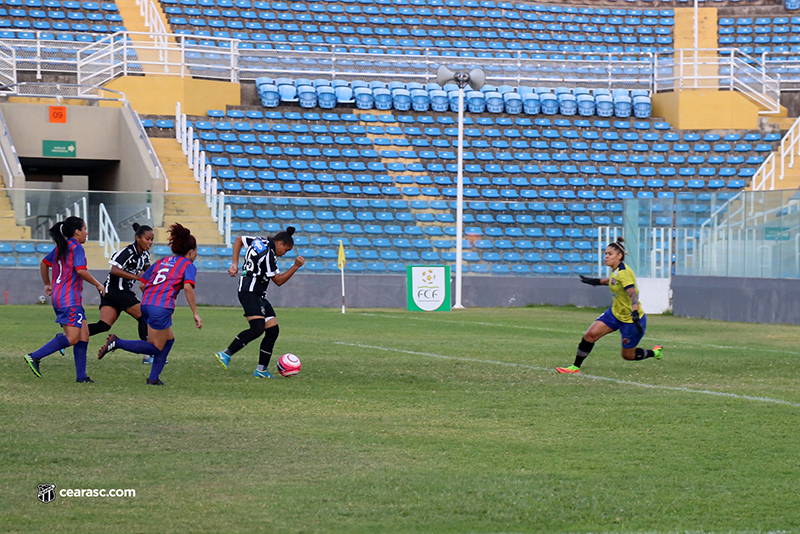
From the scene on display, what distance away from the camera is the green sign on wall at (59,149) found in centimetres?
3158

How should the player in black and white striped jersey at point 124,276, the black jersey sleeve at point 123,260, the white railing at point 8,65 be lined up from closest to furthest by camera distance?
1. the player in black and white striped jersey at point 124,276
2. the black jersey sleeve at point 123,260
3. the white railing at point 8,65

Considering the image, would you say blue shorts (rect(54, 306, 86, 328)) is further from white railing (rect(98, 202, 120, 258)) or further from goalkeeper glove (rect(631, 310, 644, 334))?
white railing (rect(98, 202, 120, 258))

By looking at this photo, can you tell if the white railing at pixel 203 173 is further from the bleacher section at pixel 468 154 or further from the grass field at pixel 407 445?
the grass field at pixel 407 445

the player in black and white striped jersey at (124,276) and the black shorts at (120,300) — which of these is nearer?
the player in black and white striped jersey at (124,276)

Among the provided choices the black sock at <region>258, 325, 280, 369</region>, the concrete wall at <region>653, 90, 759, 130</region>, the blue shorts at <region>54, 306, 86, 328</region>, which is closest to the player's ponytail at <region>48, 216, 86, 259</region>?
the blue shorts at <region>54, 306, 86, 328</region>

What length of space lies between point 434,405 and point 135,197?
18992 mm

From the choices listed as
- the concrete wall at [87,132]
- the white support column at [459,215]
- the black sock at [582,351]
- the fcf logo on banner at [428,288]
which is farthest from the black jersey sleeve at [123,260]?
the concrete wall at [87,132]

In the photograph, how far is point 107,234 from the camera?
2627 centimetres

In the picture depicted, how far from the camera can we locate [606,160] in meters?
34.9

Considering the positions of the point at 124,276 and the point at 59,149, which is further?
the point at 59,149

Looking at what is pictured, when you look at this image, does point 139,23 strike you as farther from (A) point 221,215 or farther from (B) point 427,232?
(B) point 427,232

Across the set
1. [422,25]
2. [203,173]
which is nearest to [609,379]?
[203,173]

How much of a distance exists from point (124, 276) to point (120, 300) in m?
0.46

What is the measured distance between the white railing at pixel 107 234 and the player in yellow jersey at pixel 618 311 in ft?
54.4
